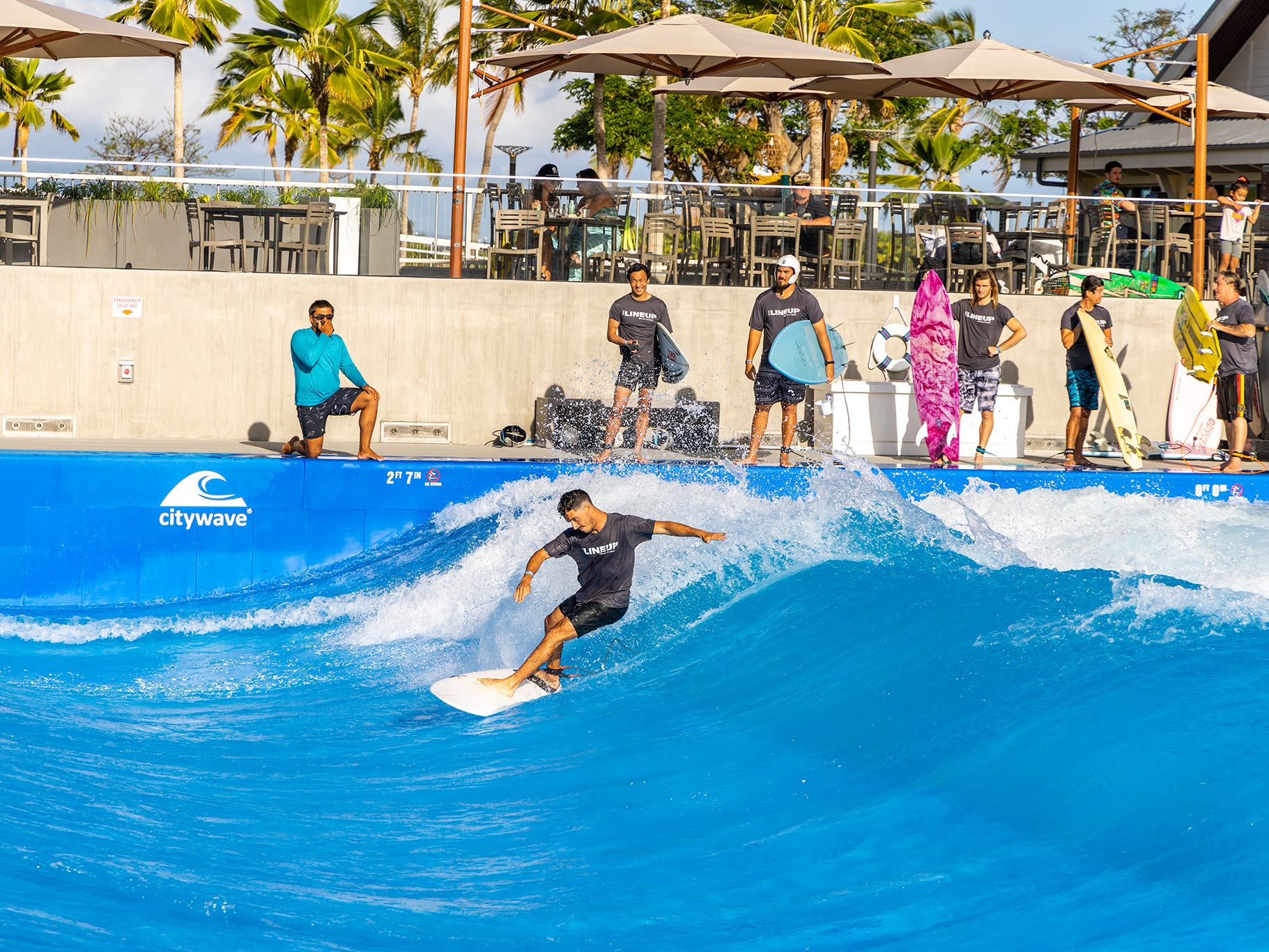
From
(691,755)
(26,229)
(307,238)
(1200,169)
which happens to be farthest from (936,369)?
(26,229)

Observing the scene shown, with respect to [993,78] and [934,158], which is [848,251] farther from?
[934,158]

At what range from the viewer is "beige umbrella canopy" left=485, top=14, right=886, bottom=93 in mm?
14094

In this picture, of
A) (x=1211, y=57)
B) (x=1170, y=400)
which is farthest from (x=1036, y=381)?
(x=1211, y=57)

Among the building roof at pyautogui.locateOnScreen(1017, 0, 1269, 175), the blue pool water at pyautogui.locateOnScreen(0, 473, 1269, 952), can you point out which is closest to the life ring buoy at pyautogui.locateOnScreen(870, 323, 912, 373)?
the blue pool water at pyautogui.locateOnScreen(0, 473, 1269, 952)

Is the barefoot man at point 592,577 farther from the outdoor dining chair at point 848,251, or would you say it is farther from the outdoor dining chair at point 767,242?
the outdoor dining chair at point 848,251

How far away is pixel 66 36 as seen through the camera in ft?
45.1

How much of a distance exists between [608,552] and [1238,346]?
285 inches

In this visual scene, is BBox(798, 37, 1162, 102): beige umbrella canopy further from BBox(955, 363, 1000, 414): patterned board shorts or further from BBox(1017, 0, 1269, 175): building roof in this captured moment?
BBox(1017, 0, 1269, 175): building roof

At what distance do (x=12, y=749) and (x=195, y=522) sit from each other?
4.33 metres

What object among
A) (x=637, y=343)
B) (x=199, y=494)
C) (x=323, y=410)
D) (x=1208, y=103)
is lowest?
(x=199, y=494)

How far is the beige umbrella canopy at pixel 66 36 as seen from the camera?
42.5ft

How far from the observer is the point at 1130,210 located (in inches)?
555

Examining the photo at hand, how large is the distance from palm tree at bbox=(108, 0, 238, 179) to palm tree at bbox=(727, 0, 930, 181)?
1102 cm

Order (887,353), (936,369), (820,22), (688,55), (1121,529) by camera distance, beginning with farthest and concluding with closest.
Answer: (820,22) < (688,55) < (887,353) < (936,369) < (1121,529)
